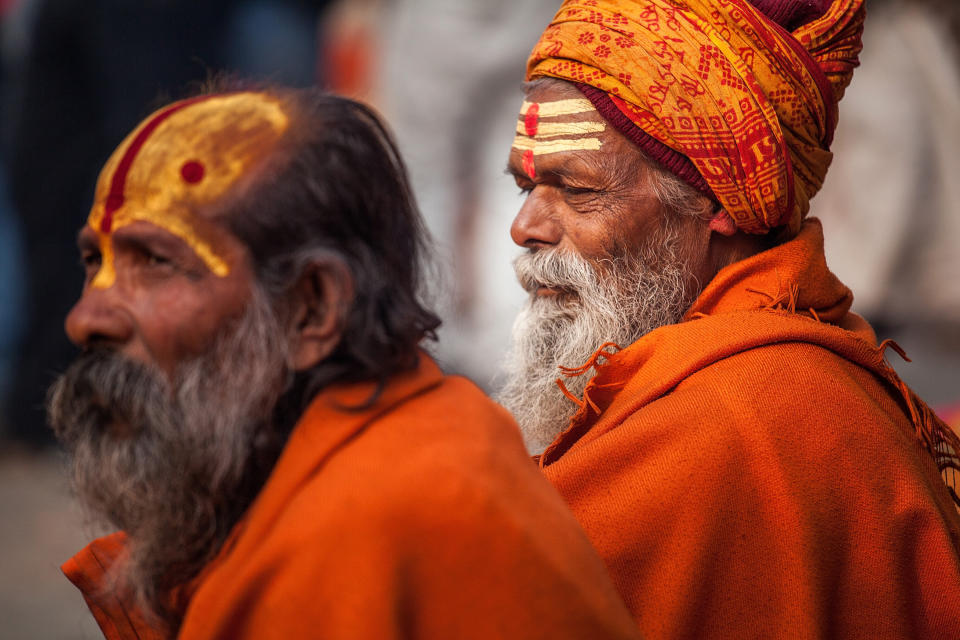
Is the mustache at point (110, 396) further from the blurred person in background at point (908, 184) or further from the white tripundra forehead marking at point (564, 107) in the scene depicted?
the blurred person in background at point (908, 184)

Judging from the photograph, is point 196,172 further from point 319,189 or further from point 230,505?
point 230,505

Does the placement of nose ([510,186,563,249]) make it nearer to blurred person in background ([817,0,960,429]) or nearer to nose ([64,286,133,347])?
nose ([64,286,133,347])

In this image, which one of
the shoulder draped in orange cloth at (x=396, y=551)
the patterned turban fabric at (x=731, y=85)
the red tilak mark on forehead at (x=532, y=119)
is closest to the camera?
the shoulder draped in orange cloth at (x=396, y=551)

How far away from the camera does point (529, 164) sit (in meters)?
3.03

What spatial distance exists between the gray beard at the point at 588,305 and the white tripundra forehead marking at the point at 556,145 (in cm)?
28

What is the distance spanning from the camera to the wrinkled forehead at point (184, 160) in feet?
5.74

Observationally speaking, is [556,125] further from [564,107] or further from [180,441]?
[180,441]

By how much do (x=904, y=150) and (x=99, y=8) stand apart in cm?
515

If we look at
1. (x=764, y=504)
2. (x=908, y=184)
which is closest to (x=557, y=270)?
(x=764, y=504)

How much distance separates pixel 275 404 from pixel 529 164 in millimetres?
1424

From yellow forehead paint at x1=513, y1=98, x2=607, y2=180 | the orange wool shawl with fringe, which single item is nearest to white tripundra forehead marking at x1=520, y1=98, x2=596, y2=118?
yellow forehead paint at x1=513, y1=98, x2=607, y2=180

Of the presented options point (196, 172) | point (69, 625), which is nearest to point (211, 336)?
point (196, 172)

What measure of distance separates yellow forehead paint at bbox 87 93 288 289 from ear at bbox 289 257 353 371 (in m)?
0.13

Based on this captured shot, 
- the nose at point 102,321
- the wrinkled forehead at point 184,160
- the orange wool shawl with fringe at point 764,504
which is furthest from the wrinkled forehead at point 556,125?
the nose at point 102,321
